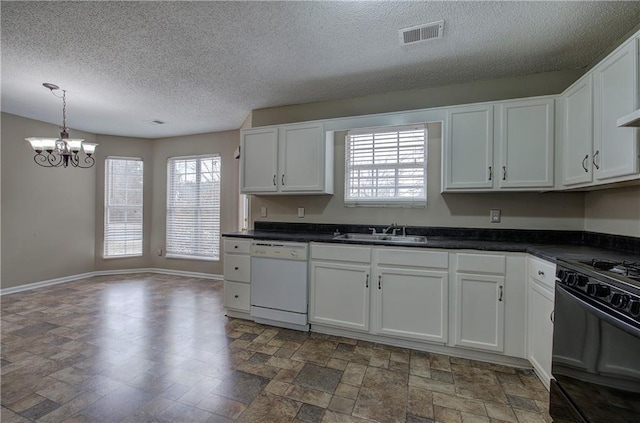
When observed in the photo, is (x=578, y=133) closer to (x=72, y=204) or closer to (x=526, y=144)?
(x=526, y=144)

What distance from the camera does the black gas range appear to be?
3.77 feet

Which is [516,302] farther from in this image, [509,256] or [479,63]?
[479,63]

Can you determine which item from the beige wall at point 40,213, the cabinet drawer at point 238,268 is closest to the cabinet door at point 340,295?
the cabinet drawer at point 238,268

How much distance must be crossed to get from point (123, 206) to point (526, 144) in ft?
20.5

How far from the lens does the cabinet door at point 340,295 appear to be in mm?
2652

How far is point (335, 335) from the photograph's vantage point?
284cm

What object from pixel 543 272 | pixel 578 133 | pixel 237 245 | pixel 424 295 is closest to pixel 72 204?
pixel 237 245

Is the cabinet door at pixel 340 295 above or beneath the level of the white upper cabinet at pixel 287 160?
beneath

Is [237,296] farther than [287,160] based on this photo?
No

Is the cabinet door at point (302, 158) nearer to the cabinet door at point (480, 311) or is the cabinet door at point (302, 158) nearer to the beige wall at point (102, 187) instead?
the cabinet door at point (480, 311)

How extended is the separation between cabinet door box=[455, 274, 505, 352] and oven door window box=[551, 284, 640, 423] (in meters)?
0.57

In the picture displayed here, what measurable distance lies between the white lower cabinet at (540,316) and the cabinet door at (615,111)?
2.37 feet

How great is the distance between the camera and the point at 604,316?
128 cm

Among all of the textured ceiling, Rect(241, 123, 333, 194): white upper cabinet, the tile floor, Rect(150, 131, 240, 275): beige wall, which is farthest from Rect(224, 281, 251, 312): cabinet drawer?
the textured ceiling
